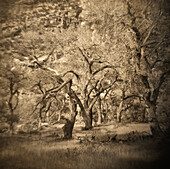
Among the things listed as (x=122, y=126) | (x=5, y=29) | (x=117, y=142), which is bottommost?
(x=117, y=142)

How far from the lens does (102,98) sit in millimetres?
3617

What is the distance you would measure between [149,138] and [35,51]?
3064 millimetres

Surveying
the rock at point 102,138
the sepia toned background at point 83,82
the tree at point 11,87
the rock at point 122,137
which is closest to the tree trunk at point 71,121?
the sepia toned background at point 83,82

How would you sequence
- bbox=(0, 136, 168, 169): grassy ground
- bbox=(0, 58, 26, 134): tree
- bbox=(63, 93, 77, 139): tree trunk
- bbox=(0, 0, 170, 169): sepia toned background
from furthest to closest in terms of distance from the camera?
bbox=(0, 58, 26, 134): tree < bbox=(63, 93, 77, 139): tree trunk < bbox=(0, 0, 170, 169): sepia toned background < bbox=(0, 136, 168, 169): grassy ground

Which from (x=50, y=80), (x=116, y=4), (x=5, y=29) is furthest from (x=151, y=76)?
(x=5, y=29)

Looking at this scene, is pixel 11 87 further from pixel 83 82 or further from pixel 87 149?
pixel 87 149

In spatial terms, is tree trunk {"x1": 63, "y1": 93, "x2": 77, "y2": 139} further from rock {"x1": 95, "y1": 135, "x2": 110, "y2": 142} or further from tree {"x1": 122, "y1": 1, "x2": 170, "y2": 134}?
tree {"x1": 122, "y1": 1, "x2": 170, "y2": 134}

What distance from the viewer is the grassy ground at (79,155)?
3.18 metres

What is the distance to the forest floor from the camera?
10.5 feet

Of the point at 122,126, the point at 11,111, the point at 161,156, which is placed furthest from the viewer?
the point at 11,111

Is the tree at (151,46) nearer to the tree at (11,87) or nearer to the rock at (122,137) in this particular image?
the rock at (122,137)

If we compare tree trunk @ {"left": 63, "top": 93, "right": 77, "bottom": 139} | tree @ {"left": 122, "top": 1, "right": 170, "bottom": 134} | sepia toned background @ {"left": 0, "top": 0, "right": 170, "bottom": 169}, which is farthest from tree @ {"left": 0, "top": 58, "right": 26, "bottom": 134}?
tree @ {"left": 122, "top": 1, "right": 170, "bottom": 134}

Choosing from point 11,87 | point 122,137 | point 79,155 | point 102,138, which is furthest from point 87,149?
point 11,87

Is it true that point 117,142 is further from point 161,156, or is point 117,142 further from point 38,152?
point 38,152
